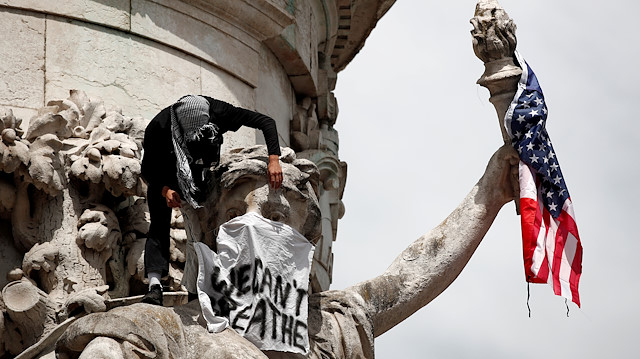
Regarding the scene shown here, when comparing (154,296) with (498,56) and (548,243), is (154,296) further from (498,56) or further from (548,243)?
(498,56)

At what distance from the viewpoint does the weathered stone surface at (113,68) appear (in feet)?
52.8

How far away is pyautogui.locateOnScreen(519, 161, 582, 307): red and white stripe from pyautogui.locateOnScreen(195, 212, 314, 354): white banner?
7.35 feet

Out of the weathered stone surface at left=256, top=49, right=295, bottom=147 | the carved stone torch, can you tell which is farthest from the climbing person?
the weathered stone surface at left=256, top=49, right=295, bottom=147

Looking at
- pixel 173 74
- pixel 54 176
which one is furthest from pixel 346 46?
pixel 54 176

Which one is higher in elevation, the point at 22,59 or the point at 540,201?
the point at 22,59

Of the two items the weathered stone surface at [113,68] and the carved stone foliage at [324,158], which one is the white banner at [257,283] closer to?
the weathered stone surface at [113,68]

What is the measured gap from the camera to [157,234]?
1479 cm

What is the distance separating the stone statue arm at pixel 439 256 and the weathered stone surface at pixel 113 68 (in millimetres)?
2496

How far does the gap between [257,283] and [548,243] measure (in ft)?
9.70

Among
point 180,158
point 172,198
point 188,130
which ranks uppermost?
point 188,130

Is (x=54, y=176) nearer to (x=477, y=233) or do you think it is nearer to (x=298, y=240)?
(x=298, y=240)

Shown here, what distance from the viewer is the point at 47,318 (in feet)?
48.5

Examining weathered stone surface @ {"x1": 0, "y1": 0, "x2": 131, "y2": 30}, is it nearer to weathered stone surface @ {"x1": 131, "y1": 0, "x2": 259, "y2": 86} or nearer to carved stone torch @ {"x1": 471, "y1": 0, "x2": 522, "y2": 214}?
weathered stone surface @ {"x1": 131, "y1": 0, "x2": 259, "y2": 86}

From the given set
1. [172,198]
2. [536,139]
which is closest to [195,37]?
[172,198]
